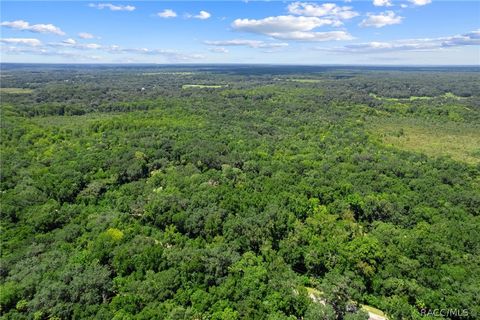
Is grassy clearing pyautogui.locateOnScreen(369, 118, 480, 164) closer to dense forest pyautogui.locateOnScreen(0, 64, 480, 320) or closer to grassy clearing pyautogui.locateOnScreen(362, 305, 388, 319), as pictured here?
dense forest pyautogui.locateOnScreen(0, 64, 480, 320)

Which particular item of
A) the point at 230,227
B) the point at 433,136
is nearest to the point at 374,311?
the point at 230,227

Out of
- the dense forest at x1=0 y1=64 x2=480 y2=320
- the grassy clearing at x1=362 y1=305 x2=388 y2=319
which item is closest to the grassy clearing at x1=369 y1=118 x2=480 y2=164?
the dense forest at x1=0 y1=64 x2=480 y2=320

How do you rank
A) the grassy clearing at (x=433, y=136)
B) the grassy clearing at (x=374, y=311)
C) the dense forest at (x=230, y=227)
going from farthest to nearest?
the grassy clearing at (x=433, y=136) < the grassy clearing at (x=374, y=311) < the dense forest at (x=230, y=227)

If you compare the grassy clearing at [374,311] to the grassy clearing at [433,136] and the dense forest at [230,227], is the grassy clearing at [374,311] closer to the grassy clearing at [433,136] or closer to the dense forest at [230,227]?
the dense forest at [230,227]

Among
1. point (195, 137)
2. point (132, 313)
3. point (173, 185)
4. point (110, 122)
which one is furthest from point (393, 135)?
point (132, 313)

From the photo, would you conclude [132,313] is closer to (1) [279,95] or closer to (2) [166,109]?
(2) [166,109]

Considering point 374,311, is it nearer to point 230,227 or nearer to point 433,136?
point 230,227

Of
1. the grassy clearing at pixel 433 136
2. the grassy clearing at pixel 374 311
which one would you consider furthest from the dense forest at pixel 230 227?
the grassy clearing at pixel 433 136

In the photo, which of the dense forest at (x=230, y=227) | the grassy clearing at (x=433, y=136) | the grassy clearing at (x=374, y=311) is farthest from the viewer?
the grassy clearing at (x=433, y=136)
